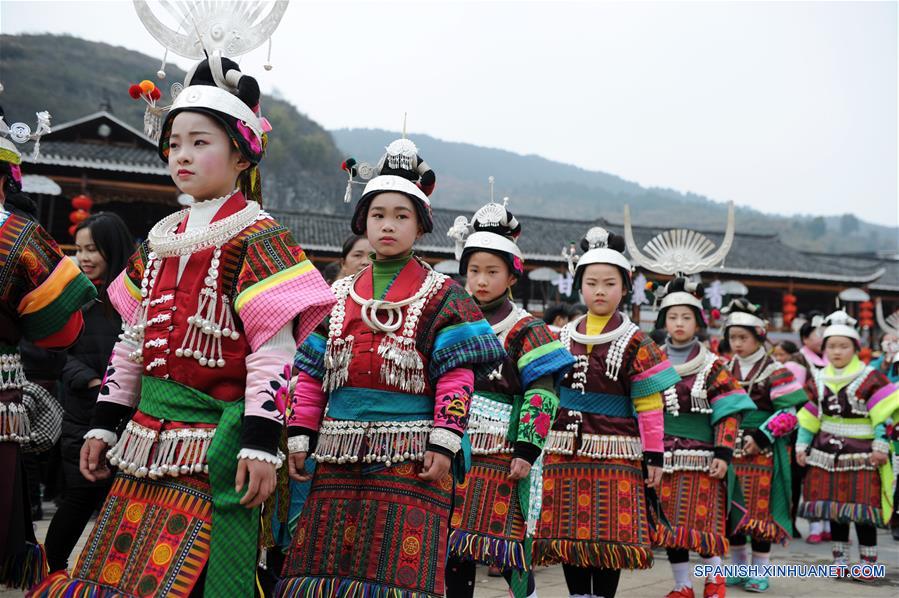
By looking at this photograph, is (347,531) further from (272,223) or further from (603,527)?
(603,527)

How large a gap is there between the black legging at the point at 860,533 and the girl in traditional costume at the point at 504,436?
4.51 meters

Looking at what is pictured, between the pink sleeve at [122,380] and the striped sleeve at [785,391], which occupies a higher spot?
the striped sleeve at [785,391]

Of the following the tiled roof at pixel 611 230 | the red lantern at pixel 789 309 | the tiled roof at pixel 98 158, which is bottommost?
the red lantern at pixel 789 309

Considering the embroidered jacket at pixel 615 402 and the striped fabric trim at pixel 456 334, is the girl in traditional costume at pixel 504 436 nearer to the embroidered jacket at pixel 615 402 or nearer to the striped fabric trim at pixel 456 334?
the embroidered jacket at pixel 615 402

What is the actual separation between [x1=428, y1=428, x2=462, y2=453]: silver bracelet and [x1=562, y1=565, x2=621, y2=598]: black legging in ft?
7.12

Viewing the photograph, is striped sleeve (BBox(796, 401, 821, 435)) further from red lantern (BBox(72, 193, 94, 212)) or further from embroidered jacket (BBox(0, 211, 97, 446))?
red lantern (BBox(72, 193, 94, 212))

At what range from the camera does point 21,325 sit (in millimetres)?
3574

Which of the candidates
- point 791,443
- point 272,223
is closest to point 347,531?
point 272,223

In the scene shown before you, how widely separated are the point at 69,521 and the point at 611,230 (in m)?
26.0

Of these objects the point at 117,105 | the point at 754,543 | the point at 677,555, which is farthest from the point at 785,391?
the point at 117,105

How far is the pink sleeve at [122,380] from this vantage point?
3137 mm

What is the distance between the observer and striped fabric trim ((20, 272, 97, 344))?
11.6 feet

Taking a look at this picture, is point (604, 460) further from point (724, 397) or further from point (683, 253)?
point (683, 253)

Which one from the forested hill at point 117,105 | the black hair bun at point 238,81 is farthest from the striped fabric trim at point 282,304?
the forested hill at point 117,105
